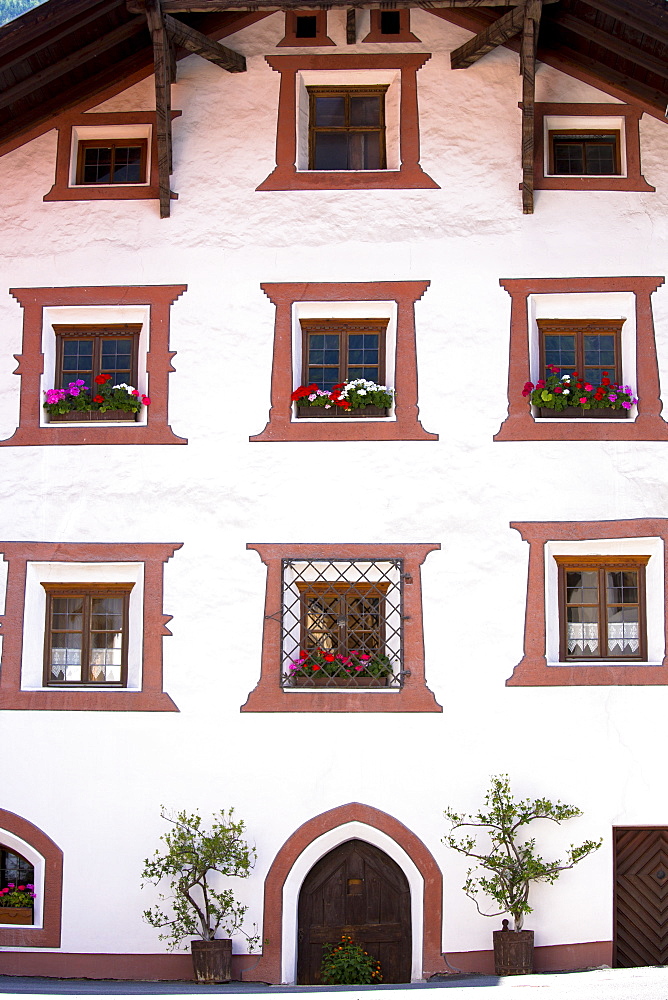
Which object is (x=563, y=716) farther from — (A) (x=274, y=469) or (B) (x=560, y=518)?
(A) (x=274, y=469)

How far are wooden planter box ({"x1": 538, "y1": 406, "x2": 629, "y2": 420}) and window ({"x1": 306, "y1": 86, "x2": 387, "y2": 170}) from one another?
3.13 metres

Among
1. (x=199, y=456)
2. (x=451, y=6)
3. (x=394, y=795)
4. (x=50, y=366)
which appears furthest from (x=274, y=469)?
(x=451, y=6)

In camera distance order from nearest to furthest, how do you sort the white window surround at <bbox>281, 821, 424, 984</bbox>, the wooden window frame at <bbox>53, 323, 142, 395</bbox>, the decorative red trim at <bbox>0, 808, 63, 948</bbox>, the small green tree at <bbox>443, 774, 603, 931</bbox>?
the small green tree at <bbox>443, 774, 603, 931</bbox>
the white window surround at <bbox>281, 821, 424, 984</bbox>
the decorative red trim at <bbox>0, 808, 63, 948</bbox>
the wooden window frame at <bbox>53, 323, 142, 395</bbox>

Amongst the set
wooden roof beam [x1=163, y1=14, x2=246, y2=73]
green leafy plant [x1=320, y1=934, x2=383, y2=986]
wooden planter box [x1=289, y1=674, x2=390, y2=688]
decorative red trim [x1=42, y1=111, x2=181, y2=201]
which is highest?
wooden roof beam [x1=163, y1=14, x2=246, y2=73]

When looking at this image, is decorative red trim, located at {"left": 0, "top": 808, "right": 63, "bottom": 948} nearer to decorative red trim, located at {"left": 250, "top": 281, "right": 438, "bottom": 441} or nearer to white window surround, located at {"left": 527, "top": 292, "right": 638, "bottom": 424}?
decorative red trim, located at {"left": 250, "top": 281, "right": 438, "bottom": 441}

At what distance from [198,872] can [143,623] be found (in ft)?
7.60

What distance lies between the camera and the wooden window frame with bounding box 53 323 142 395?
1199cm

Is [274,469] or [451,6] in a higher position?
[451,6]

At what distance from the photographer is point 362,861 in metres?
11.2

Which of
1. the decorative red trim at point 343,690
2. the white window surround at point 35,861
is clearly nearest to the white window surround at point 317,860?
the decorative red trim at point 343,690

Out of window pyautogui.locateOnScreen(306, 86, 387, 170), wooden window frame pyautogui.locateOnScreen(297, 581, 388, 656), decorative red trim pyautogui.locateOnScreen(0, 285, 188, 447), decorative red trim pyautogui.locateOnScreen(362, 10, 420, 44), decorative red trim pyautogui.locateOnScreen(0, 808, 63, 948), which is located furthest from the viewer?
window pyautogui.locateOnScreen(306, 86, 387, 170)

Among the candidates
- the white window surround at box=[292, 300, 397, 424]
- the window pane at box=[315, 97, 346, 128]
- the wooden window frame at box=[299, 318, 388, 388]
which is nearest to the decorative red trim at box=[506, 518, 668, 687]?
the white window surround at box=[292, 300, 397, 424]

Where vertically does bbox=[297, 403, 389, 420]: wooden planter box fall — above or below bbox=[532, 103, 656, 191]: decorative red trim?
below

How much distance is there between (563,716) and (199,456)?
13.7 feet
